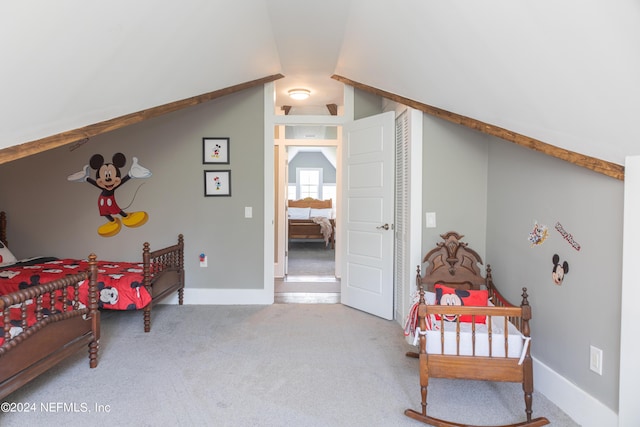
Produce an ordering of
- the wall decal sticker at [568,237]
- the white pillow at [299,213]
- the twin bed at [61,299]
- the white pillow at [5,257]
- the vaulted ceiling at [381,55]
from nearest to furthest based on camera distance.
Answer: the vaulted ceiling at [381,55] < the twin bed at [61,299] < the wall decal sticker at [568,237] < the white pillow at [5,257] < the white pillow at [299,213]

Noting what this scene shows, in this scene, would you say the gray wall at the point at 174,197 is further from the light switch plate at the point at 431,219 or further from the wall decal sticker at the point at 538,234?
the wall decal sticker at the point at 538,234

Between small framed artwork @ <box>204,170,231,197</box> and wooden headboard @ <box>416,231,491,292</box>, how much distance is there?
228cm

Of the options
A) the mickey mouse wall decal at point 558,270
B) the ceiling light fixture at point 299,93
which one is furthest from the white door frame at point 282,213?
the mickey mouse wall decal at point 558,270

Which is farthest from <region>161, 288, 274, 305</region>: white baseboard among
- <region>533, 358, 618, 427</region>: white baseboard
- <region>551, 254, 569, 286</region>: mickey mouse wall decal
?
<region>551, 254, 569, 286</region>: mickey mouse wall decal

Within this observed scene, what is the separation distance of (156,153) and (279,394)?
2958mm

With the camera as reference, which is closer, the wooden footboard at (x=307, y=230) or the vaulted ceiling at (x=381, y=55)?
the vaulted ceiling at (x=381, y=55)

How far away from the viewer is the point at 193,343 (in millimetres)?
3051

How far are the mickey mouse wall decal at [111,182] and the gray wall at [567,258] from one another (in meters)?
3.55

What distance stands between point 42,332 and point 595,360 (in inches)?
116

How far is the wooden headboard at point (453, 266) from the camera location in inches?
112

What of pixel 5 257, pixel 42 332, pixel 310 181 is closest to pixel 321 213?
pixel 310 181

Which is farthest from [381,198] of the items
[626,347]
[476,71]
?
[626,347]

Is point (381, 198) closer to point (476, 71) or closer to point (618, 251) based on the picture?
point (476, 71)

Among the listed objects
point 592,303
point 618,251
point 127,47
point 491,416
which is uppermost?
point 127,47
